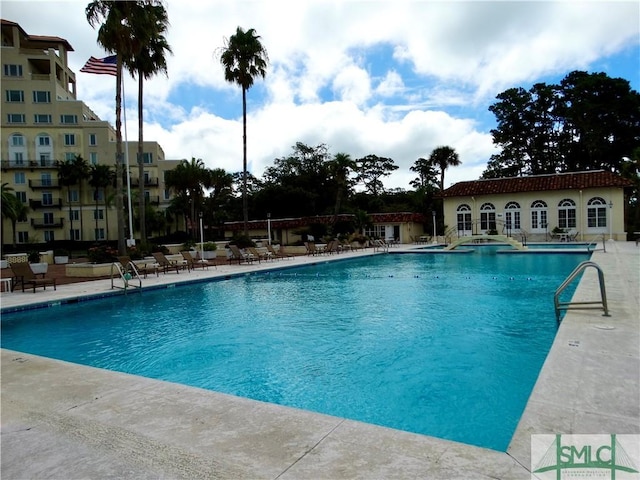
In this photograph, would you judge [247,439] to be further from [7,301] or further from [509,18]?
[509,18]

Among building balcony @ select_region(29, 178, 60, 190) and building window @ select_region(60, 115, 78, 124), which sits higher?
building window @ select_region(60, 115, 78, 124)

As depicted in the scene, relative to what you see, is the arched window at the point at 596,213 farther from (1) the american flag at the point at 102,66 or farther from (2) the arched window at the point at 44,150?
(2) the arched window at the point at 44,150

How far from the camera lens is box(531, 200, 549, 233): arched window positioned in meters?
30.8

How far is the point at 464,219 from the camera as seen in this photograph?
110ft

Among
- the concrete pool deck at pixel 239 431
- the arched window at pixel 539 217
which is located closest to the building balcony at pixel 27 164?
the arched window at pixel 539 217

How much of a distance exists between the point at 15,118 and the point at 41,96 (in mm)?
3353

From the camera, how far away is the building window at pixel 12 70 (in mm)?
42469

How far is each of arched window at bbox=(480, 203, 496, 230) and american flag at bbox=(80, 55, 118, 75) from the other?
2601cm

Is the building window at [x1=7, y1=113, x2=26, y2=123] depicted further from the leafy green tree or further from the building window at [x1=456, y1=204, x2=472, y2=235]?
the building window at [x1=456, y1=204, x2=472, y2=235]

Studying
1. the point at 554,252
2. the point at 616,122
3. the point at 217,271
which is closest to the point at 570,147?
the point at 616,122

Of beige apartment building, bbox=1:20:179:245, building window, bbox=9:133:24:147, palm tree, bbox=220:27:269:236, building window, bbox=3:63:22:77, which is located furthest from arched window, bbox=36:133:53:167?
palm tree, bbox=220:27:269:236

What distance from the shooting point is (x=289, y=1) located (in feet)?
35.8

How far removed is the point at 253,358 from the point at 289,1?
9098 mm

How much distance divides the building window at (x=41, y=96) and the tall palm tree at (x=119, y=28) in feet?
105
